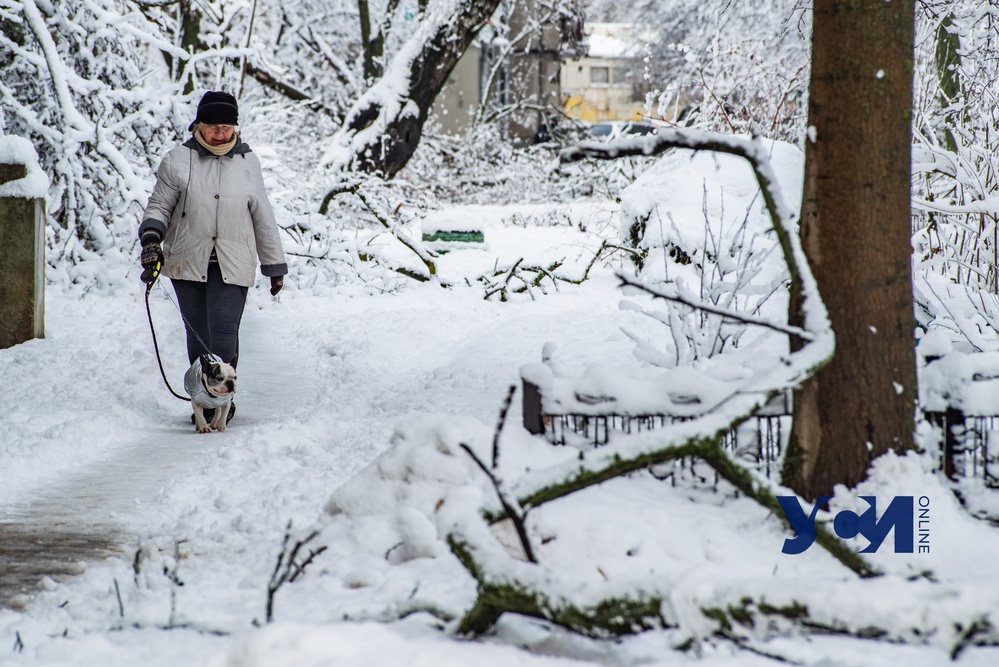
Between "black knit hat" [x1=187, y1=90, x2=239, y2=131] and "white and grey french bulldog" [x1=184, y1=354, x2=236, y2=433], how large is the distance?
1.36m

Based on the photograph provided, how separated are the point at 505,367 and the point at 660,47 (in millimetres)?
32334

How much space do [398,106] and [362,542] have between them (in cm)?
1147

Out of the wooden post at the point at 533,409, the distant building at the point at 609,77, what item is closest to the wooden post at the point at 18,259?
the wooden post at the point at 533,409

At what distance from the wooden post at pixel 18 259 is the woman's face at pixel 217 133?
319 cm

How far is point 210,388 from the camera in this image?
5969 mm

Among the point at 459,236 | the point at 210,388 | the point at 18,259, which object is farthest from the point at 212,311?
the point at 459,236

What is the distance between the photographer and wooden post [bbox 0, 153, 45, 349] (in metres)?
8.33

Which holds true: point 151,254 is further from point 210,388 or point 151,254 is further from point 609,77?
point 609,77

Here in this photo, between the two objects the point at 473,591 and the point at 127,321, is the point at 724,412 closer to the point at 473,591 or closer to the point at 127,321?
the point at 473,591

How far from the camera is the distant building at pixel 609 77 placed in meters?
39.0

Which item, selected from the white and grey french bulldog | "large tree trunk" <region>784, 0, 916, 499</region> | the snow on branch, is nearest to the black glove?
the white and grey french bulldog

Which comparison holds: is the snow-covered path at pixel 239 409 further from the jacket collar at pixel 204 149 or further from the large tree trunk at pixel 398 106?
the large tree trunk at pixel 398 106

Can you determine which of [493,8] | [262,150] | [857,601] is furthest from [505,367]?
[493,8]

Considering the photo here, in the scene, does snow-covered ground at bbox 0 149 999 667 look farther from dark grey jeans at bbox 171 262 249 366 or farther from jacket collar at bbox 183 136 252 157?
jacket collar at bbox 183 136 252 157
